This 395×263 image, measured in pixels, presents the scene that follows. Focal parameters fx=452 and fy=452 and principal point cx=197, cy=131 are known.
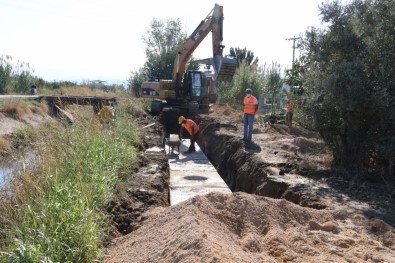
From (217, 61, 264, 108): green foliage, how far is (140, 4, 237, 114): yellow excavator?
6306 millimetres

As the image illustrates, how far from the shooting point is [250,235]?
5148 millimetres

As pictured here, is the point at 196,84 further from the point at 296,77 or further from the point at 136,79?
the point at 136,79

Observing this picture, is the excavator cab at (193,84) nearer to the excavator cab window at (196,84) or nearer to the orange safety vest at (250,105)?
the excavator cab window at (196,84)

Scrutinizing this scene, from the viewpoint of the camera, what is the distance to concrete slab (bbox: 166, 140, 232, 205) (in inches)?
359

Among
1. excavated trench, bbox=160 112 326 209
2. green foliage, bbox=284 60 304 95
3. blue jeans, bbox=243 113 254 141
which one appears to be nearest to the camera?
excavated trench, bbox=160 112 326 209

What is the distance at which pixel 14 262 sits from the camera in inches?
159

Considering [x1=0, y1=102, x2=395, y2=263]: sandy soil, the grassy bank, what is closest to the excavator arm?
[x1=0, y1=102, x2=395, y2=263]: sandy soil

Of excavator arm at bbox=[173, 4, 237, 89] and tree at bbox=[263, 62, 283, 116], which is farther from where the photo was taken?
tree at bbox=[263, 62, 283, 116]

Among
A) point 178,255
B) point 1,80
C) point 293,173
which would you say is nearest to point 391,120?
point 293,173

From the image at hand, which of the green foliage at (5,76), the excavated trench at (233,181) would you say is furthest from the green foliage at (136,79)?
the excavated trench at (233,181)

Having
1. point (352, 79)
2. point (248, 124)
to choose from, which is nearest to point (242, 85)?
point (248, 124)

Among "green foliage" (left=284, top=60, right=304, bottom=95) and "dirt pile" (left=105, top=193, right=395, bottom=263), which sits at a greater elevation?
"green foliage" (left=284, top=60, right=304, bottom=95)

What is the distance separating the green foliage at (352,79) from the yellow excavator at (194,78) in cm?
936

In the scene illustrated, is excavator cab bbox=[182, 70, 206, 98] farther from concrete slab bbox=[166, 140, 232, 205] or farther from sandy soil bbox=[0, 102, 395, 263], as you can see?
sandy soil bbox=[0, 102, 395, 263]
